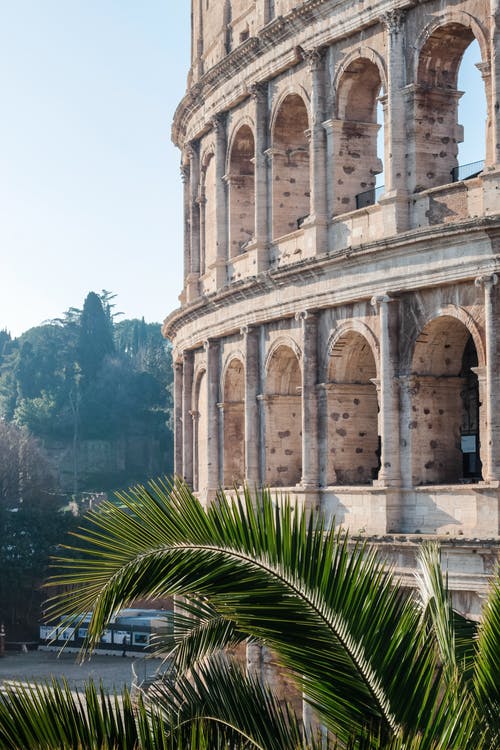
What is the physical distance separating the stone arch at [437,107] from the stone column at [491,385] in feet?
8.52

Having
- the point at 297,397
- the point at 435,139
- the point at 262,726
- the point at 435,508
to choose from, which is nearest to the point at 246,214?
the point at 297,397

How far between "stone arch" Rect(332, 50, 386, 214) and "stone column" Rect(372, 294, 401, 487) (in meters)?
2.79

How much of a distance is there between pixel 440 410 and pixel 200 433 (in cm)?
915

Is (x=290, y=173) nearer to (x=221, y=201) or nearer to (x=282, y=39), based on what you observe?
(x=282, y=39)

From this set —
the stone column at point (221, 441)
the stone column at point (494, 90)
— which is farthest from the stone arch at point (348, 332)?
the stone column at point (221, 441)

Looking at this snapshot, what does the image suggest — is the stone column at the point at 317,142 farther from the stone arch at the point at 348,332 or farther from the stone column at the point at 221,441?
the stone column at the point at 221,441

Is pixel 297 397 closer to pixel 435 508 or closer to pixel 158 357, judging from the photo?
pixel 435 508

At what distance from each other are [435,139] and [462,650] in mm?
12306

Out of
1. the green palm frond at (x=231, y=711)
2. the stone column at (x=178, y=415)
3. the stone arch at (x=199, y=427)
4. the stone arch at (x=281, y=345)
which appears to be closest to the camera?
the green palm frond at (x=231, y=711)

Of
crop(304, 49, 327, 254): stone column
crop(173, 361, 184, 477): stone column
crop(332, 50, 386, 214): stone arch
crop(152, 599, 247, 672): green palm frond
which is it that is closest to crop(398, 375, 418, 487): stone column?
crop(304, 49, 327, 254): stone column

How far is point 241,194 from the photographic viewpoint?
87.7 feet

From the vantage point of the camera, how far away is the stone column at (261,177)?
965 inches

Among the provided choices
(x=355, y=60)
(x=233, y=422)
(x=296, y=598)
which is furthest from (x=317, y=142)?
(x=296, y=598)

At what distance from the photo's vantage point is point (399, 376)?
67.3ft
